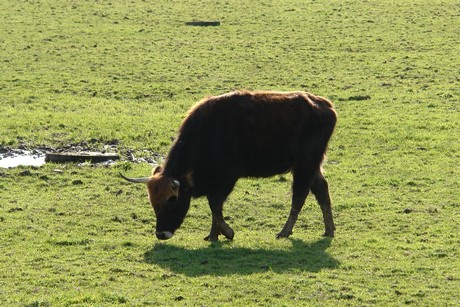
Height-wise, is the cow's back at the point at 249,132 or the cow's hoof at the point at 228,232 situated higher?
the cow's back at the point at 249,132

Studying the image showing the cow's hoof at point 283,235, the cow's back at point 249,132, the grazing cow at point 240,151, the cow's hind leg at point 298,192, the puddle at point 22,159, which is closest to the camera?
the grazing cow at point 240,151

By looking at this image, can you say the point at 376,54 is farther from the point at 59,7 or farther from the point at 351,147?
the point at 59,7

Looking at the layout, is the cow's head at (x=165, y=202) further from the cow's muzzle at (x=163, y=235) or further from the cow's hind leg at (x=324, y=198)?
the cow's hind leg at (x=324, y=198)

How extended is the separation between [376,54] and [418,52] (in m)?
1.40

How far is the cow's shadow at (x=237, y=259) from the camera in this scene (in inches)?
498

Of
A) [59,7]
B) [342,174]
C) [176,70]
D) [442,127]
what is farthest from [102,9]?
[342,174]

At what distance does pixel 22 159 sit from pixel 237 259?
26.1ft

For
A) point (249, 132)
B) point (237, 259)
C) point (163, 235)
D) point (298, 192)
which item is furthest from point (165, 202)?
point (298, 192)

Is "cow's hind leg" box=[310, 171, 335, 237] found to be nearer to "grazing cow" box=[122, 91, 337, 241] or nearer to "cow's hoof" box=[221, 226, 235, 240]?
"grazing cow" box=[122, 91, 337, 241]

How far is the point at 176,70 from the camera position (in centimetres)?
2944

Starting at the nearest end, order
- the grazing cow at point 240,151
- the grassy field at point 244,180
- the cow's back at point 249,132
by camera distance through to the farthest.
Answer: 1. the grassy field at point 244,180
2. the grazing cow at point 240,151
3. the cow's back at point 249,132

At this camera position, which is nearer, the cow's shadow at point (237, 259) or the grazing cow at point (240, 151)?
the cow's shadow at point (237, 259)

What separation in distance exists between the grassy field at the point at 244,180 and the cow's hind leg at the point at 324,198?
26cm

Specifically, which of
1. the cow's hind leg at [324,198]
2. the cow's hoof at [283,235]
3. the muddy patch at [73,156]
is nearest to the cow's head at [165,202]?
the cow's hoof at [283,235]
